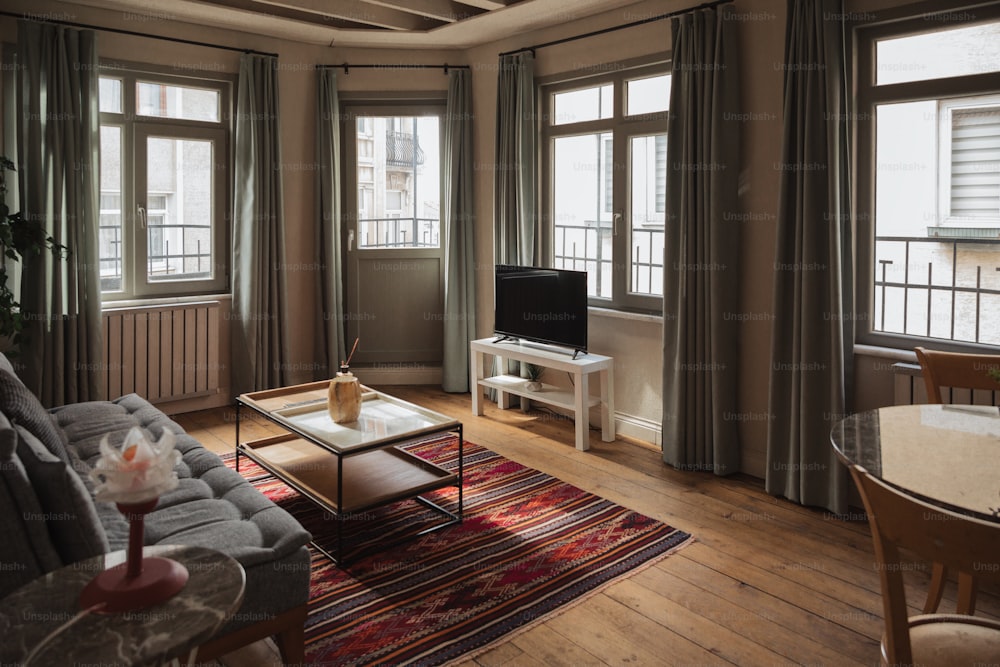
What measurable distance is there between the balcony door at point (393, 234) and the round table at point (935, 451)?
4237 millimetres

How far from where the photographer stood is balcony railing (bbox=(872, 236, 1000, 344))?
314cm

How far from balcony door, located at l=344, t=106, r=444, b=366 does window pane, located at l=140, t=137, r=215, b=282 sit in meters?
1.06

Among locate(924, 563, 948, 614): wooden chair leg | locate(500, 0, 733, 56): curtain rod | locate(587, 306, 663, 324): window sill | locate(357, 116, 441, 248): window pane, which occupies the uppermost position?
locate(500, 0, 733, 56): curtain rod

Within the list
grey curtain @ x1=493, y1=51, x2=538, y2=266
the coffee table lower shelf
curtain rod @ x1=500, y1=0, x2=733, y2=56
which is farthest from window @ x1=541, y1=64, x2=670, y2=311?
the coffee table lower shelf

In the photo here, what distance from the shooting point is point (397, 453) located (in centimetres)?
369

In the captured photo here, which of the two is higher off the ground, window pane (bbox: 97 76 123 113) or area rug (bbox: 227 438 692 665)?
window pane (bbox: 97 76 123 113)

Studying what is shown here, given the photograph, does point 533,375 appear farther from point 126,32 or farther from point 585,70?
point 126,32

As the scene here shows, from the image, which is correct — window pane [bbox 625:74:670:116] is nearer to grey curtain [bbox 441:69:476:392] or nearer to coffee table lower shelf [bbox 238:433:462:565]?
grey curtain [bbox 441:69:476:392]

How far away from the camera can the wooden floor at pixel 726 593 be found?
2350mm

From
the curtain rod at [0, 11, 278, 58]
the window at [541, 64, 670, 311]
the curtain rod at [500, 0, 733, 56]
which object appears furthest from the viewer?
the window at [541, 64, 670, 311]

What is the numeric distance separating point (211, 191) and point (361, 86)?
141 centimetres

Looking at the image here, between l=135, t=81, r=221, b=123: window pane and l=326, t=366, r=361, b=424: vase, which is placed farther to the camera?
l=135, t=81, r=221, b=123: window pane

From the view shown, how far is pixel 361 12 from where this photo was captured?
4.90 meters

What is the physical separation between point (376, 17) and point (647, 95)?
1.94m
